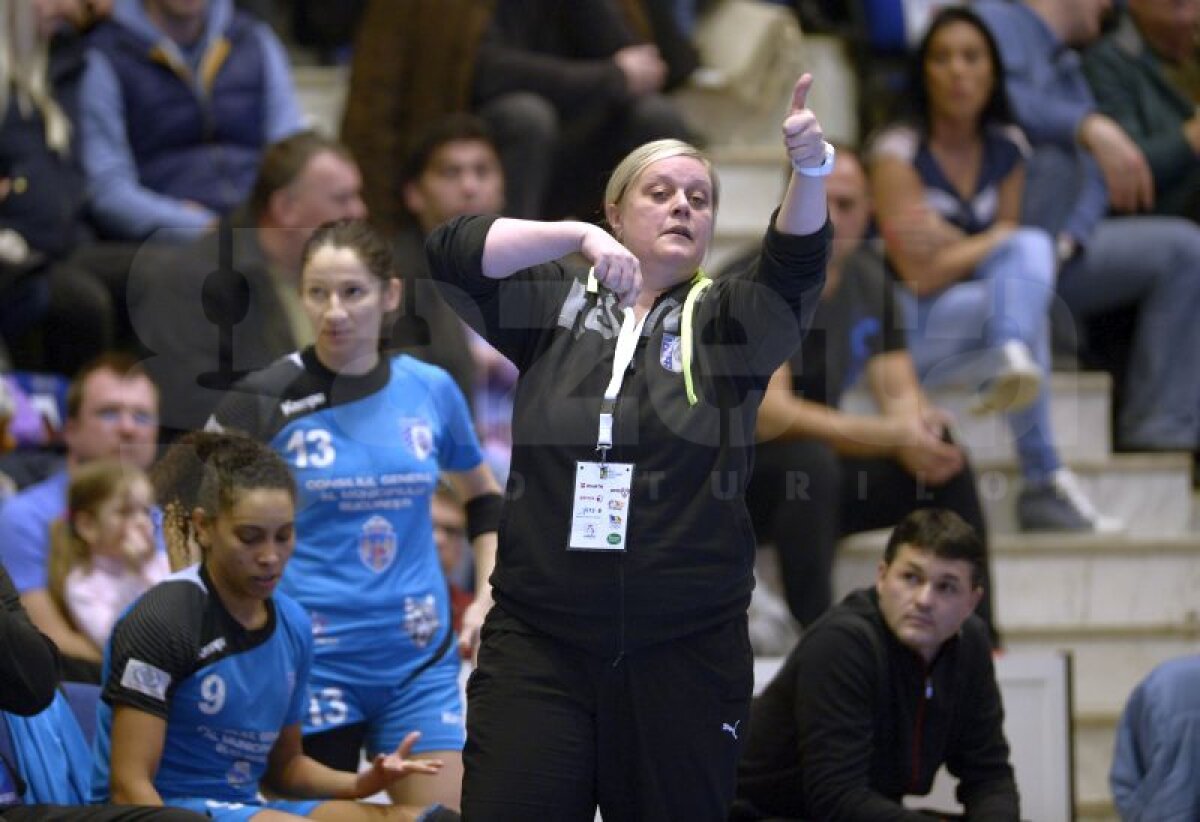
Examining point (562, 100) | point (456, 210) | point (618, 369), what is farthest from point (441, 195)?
point (618, 369)

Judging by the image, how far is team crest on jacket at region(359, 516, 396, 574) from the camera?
420 centimetres

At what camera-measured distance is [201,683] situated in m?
3.88

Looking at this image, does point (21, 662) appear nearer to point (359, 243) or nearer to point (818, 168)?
point (359, 243)

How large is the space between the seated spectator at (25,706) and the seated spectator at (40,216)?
2.28 meters

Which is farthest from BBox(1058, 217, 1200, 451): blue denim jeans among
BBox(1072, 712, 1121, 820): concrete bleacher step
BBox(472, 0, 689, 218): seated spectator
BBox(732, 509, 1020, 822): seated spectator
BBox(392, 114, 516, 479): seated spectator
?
BBox(732, 509, 1020, 822): seated spectator

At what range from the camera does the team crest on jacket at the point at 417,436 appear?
422cm

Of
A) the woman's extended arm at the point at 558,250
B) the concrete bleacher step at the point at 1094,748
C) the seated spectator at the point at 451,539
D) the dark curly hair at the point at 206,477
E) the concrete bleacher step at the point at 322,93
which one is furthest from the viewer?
the concrete bleacher step at the point at 322,93

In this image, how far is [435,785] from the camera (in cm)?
414

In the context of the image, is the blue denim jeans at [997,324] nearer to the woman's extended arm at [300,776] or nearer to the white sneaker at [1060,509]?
the white sneaker at [1060,509]

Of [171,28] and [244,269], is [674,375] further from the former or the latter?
[171,28]

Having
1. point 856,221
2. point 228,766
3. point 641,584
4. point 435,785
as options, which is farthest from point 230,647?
point 856,221

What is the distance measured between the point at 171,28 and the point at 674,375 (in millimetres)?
3775

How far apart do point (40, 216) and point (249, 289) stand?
3.23 ft

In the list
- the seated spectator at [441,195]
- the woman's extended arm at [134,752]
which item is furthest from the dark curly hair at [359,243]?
the seated spectator at [441,195]
